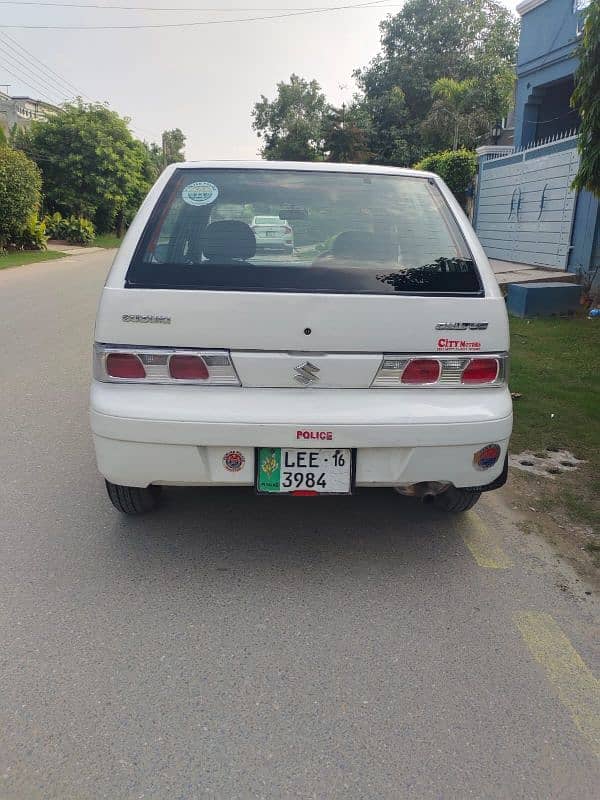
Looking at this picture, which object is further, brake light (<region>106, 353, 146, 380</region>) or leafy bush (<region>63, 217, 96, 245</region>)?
leafy bush (<region>63, 217, 96, 245</region>)

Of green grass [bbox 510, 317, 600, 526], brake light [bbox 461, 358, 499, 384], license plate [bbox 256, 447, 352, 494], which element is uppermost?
brake light [bbox 461, 358, 499, 384]

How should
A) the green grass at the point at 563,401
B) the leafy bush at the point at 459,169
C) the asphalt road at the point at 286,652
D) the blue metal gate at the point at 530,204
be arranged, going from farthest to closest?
the leafy bush at the point at 459,169, the blue metal gate at the point at 530,204, the green grass at the point at 563,401, the asphalt road at the point at 286,652

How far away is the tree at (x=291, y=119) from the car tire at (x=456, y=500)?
4937 cm

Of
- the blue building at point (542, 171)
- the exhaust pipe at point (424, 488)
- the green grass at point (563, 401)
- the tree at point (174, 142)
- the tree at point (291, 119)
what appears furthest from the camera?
the tree at point (174, 142)

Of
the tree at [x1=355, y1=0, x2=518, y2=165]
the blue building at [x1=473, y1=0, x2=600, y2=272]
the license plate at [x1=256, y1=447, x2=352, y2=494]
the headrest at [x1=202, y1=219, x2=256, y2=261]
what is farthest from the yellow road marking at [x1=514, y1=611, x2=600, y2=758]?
the tree at [x1=355, y1=0, x2=518, y2=165]

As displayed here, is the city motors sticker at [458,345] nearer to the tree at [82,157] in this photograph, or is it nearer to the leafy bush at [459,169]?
the leafy bush at [459,169]

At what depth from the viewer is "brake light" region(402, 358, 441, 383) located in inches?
114

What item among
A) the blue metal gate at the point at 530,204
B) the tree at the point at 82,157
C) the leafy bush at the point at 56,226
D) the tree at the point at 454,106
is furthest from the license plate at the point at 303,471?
the tree at the point at 82,157

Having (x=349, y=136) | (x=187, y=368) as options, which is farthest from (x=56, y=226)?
(x=187, y=368)

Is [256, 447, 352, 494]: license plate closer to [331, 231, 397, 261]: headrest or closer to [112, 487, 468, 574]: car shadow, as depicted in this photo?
[112, 487, 468, 574]: car shadow

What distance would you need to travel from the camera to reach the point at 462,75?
35.6 metres

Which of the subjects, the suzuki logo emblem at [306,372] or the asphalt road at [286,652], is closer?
the asphalt road at [286,652]

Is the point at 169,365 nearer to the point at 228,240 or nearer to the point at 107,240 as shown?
the point at 228,240

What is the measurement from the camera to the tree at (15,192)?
68.1 feet
